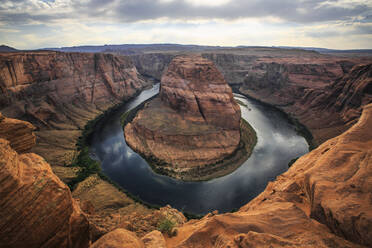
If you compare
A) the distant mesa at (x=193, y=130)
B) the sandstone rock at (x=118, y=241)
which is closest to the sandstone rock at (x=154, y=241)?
the sandstone rock at (x=118, y=241)

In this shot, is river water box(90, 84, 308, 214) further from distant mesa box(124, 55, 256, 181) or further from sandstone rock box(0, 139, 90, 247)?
sandstone rock box(0, 139, 90, 247)

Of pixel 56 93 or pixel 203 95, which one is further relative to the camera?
pixel 56 93

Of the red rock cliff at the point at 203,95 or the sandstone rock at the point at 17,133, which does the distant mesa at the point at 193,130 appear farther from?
the sandstone rock at the point at 17,133

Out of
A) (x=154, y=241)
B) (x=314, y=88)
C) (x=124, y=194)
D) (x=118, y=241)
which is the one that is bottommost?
(x=124, y=194)

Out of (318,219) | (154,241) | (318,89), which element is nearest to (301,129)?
(318,89)

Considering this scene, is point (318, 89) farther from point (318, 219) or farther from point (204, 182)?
point (318, 219)

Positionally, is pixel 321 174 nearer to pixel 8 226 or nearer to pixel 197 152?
pixel 8 226

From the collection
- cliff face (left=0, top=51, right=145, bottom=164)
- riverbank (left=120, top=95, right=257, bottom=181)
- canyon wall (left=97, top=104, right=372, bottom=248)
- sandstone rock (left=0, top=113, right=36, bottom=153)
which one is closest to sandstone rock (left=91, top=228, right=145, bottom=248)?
canyon wall (left=97, top=104, right=372, bottom=248)
